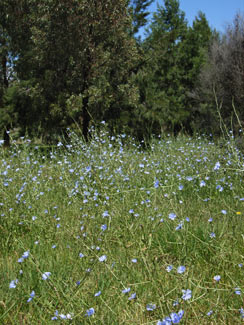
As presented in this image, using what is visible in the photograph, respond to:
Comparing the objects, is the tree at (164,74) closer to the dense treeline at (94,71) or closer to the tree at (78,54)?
the dense treeline at (94,71)

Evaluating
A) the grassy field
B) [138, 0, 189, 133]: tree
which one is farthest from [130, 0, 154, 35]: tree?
the grassy field

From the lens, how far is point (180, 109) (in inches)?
614

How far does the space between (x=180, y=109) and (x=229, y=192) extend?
1198cm

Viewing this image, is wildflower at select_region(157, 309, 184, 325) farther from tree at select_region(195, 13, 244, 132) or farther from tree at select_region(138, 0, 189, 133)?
tree at select_region(138, 0, 189, 133)

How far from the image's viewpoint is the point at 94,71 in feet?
31.3

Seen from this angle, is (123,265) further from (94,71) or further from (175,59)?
(175,59)

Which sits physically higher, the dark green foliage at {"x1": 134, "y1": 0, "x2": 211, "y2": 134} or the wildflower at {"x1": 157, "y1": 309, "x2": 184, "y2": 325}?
the dark green foliage at {"x1": 134, "y1": 0, "x2": 211, "y2": 134}

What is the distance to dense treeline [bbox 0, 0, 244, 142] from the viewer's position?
29.5ft

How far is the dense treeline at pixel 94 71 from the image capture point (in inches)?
354

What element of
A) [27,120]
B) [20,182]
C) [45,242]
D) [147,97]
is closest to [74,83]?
[147,97]

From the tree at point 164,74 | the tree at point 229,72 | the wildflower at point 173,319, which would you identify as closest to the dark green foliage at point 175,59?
the tree at point 164,74

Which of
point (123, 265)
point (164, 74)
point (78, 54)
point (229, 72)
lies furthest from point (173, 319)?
point (164, 74)

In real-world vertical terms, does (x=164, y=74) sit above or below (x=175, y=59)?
below

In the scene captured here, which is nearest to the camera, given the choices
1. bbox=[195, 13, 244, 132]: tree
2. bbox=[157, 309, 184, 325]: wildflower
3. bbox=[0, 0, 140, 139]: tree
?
bbox=[157, 309, 184, 325]: wildflower
